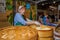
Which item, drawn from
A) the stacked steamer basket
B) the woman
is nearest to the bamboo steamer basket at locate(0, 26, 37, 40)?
the stacked steamer basket

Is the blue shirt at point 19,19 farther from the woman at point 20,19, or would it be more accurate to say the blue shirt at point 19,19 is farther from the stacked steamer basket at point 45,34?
the stacked steamer basket at point 45,34

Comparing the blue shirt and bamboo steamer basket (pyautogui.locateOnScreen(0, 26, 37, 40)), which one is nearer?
bamboo steamer basket (pyautogui.locateOnScreen(0, 26, 37, 40))

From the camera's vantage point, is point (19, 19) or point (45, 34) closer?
point (45, 34)

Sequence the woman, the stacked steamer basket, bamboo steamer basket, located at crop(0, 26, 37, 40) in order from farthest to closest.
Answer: the woman, the stacked steamer basket, bamboo steamer basket, located at crop(0, 26, 37, 40)

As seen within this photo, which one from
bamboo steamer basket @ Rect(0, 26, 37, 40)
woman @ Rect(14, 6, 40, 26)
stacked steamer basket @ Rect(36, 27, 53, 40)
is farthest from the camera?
woman @ Rect(14, 6, 40, 26)

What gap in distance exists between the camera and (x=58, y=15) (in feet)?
2.47

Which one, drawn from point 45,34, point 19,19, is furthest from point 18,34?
point 19,19

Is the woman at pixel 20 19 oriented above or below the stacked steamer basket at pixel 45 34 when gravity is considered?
above

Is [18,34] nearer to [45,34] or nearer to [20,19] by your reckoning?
[45,34]

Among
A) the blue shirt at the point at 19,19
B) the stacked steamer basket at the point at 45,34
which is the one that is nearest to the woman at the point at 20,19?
the blue shirt at the point at 19,19

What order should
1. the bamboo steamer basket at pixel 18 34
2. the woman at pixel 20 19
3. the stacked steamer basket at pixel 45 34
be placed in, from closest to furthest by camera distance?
the bamboo steamer basket at pixel 18 34
the stacked steamer basket at pixel 45 34
the woman at pixel 20 19

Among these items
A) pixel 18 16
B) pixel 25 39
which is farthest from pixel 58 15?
pixel 25 39

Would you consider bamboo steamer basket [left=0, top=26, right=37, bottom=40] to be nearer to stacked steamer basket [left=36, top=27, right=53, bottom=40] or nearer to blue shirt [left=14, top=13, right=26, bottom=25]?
stacked steamer basket [left=36, top=27, right=53, bottom=40]

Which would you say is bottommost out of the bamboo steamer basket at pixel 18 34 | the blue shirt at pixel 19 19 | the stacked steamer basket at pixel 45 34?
the stacked steamer basket at pixel 45 34
